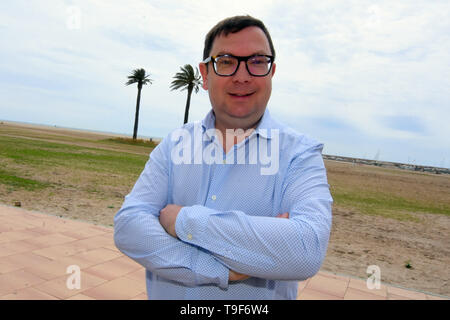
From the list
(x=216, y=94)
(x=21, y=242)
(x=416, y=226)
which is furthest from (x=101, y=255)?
(x=416, y=226)

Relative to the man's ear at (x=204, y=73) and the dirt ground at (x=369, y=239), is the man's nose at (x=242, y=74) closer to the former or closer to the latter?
the man's ear at (x=204, y=73)

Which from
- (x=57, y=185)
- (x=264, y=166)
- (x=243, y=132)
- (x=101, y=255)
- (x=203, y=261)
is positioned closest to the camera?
(x=203, y=261)

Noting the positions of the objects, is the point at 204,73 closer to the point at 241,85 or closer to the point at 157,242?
the point at 241,85

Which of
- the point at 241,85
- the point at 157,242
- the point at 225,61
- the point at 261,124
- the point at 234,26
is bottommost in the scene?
the point at 157,242

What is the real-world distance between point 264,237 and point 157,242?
44 centimetres

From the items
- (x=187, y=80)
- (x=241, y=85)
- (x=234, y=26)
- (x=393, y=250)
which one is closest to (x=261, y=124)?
(x=241, y=85)

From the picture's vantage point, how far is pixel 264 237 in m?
1.31

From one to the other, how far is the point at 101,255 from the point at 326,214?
364cm

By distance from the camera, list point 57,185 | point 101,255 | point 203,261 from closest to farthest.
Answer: point 203,261 < point 101,255 < point 57,185

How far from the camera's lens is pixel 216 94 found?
5.13ft

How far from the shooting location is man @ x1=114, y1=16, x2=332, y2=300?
1.32 metres

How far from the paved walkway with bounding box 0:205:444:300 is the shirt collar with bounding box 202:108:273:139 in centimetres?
234
